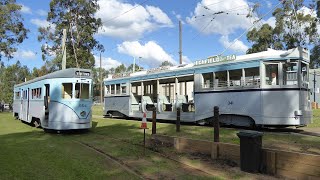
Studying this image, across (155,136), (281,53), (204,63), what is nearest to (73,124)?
(155,136)

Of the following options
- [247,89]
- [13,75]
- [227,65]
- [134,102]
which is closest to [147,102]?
[134,102]

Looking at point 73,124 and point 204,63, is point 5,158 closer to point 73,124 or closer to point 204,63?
point 73,124

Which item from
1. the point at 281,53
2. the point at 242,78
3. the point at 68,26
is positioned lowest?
the point at 242,78

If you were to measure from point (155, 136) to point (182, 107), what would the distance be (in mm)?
6988

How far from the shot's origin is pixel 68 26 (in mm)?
43562

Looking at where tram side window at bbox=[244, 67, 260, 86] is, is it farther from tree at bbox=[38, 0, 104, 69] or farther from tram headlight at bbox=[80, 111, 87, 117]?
tree at bbox=[38, 0, 104, 69]

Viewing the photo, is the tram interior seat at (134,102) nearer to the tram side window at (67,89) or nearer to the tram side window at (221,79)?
the tram side window at (67,89)

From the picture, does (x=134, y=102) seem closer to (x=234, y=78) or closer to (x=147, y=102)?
(x=147, y=102)

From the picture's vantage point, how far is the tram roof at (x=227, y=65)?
14.0m

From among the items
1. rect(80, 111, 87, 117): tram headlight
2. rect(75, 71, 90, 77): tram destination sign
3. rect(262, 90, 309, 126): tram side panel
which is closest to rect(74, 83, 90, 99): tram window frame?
rect(75, 71, 90, 77): tram destination sign

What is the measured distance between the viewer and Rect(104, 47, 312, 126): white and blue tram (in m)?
13.6

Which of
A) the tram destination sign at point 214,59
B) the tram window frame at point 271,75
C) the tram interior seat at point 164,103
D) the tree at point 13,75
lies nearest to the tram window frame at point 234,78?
the tram destination sign at point 214,59

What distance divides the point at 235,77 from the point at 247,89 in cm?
112

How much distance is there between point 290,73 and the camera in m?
13.9
